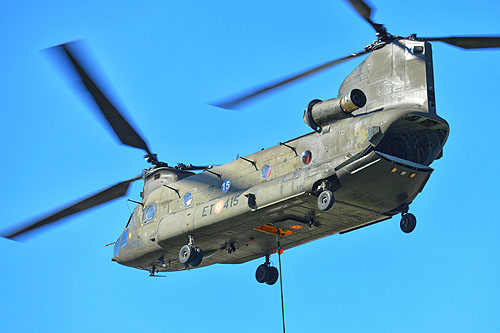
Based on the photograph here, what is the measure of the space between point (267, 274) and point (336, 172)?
6.29m

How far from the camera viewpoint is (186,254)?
97.1ft

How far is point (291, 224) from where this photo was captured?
28328mm

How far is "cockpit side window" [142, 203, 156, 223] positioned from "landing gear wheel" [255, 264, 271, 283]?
405 centimetres

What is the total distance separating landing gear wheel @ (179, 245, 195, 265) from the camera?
29453mm

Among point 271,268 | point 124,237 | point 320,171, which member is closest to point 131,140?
point 124,237

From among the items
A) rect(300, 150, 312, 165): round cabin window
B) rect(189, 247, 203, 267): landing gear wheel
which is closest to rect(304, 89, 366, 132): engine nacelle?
rect(300, 150, 312, 165): round cabin window

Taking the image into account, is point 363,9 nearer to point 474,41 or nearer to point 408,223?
point 474,41

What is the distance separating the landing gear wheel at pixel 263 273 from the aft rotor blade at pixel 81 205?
5.54 m

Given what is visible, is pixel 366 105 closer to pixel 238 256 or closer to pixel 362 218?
pixel 362 218

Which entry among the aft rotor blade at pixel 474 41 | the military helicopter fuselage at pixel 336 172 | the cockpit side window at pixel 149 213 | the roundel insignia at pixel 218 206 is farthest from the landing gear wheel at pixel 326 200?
the cockpit side window at pixel 149 213

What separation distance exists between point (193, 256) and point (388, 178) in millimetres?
6948

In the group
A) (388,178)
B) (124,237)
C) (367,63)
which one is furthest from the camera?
(124,237)

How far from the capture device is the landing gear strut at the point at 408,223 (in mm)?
27031

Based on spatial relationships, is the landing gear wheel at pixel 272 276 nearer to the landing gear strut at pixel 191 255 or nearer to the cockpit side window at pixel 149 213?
the landing gear strut at pixel 191 255
